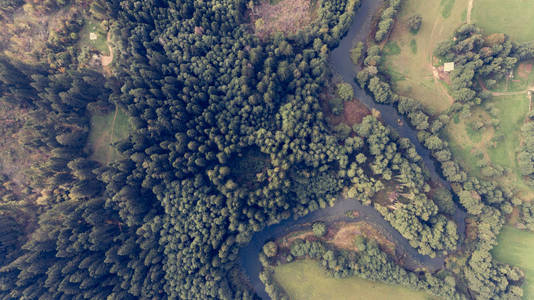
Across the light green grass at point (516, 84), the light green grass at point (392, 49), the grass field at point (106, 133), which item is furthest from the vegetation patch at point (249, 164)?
the light green grass at point (516, 84)

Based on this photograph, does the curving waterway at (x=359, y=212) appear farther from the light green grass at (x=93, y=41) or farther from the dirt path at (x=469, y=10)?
the light green grass at (x=93, y=41)

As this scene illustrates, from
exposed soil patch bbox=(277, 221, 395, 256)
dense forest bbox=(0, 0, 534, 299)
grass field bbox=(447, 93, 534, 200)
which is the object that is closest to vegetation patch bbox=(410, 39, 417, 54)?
dense forest bbox=(0, 0, 534, 299)

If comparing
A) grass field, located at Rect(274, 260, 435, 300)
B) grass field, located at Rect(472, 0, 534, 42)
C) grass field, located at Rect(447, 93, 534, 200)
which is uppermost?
grass field, located at Rect(472, 0, 534, 42)

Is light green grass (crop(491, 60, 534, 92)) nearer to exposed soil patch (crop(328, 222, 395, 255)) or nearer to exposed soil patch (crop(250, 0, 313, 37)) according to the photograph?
exposed soil patch (crop(328, 222, 395, 255))

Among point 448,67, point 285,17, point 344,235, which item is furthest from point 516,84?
point 285,17

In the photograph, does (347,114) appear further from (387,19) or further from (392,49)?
(387,19)
